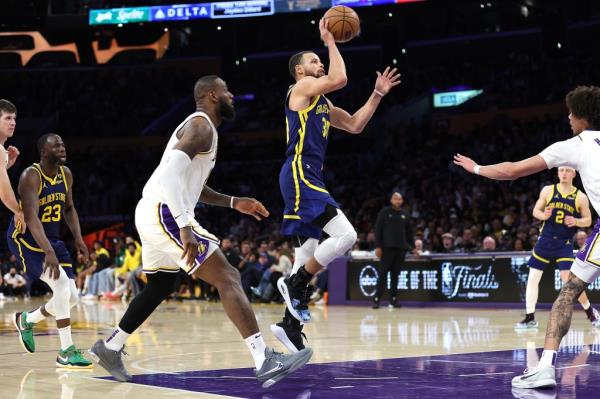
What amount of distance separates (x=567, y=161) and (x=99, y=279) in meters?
19.6

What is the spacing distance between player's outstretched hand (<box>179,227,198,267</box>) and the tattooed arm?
2.32 meters

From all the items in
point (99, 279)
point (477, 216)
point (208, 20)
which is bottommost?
point (99, 279)

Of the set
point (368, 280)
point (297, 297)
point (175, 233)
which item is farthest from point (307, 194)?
point (368, 280)

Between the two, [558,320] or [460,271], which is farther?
[460,271]

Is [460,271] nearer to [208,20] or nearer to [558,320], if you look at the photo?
[558,320]

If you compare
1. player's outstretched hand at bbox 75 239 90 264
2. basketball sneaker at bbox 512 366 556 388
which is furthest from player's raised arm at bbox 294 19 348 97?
basketball sneaker at bbox 512 366 556 388

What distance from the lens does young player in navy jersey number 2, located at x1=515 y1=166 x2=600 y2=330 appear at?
1110 cm

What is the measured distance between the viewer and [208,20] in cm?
2708

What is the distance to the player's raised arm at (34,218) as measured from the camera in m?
6.91

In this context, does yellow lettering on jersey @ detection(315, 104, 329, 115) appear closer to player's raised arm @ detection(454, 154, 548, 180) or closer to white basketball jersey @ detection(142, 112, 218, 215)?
white basketball jersey @ detection(142, 112, 218, 215)

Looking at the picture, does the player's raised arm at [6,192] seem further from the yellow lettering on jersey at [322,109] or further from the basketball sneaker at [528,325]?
the basketball sneaker at [528,325]

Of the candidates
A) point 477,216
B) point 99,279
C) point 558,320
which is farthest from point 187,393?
point 99,279

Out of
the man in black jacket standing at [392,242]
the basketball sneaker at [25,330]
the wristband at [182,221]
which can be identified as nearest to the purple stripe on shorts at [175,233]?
the wristband at [182,221]

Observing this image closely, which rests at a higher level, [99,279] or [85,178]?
[85,178]
